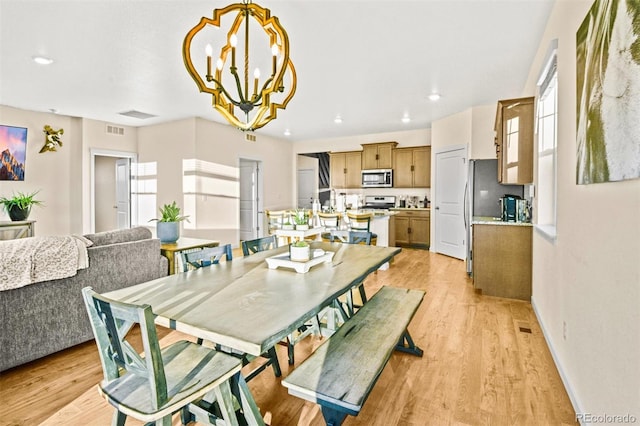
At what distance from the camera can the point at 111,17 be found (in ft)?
8.91

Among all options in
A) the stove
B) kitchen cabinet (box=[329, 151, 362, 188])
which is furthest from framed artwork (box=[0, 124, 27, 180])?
the stove

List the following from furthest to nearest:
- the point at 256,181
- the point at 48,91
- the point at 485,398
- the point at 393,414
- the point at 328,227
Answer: the point at 256,181, the point at 328,227, the point at 48,91, the point at 485,398, the point at 393,414

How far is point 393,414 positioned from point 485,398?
23.6 inches

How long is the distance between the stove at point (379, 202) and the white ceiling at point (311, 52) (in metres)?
2.68

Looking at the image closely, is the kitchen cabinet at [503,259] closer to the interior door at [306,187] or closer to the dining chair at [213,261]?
the dining chair at [213,261]

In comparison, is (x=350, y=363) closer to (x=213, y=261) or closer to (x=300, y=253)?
(x=300, y=253)

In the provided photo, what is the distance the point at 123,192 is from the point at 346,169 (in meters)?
5.15

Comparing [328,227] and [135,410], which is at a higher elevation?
[328,227]

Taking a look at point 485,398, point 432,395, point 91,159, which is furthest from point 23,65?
point 485,398

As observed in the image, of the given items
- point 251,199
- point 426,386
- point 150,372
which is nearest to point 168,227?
point 150,372

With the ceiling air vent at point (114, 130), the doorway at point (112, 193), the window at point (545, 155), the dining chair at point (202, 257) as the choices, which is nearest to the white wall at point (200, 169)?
the ceiling air vent at point (114, 130)

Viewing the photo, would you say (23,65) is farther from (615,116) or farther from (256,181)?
(615,116)

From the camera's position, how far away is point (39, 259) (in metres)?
2.20

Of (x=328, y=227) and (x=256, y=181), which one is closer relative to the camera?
(x=328, y=227)
